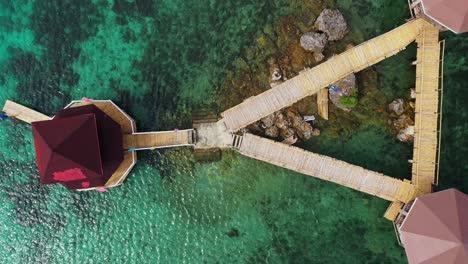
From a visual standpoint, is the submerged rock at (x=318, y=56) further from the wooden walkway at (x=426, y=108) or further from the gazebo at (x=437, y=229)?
the gazebo at (x=437, y=229)

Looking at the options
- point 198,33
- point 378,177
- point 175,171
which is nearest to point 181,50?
point 198,33

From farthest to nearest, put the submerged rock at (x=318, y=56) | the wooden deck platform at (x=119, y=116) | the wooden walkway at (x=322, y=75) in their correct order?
the wooden deck platform at (x=119, y=116), the submerged rock at (x=318, y=56), the wooden walkway at (x=322, y=75)

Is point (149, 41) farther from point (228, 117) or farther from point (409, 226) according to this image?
point (409, 226)

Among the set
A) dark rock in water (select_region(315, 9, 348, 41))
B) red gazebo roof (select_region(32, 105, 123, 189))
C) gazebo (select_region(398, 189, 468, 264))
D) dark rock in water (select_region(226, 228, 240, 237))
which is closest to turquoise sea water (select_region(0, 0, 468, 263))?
dark rock in water (select_region(226, 228, 240, 237))

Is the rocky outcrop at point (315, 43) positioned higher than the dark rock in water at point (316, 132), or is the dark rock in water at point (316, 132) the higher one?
the rocky outcrop at point (315, 43)

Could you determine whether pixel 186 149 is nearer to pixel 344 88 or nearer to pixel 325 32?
pixel 344 88

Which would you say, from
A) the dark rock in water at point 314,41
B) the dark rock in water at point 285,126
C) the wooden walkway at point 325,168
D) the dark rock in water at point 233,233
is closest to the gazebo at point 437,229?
the wooden walkway at point 325,168

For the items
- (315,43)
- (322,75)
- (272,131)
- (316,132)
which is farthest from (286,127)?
(315,43)
